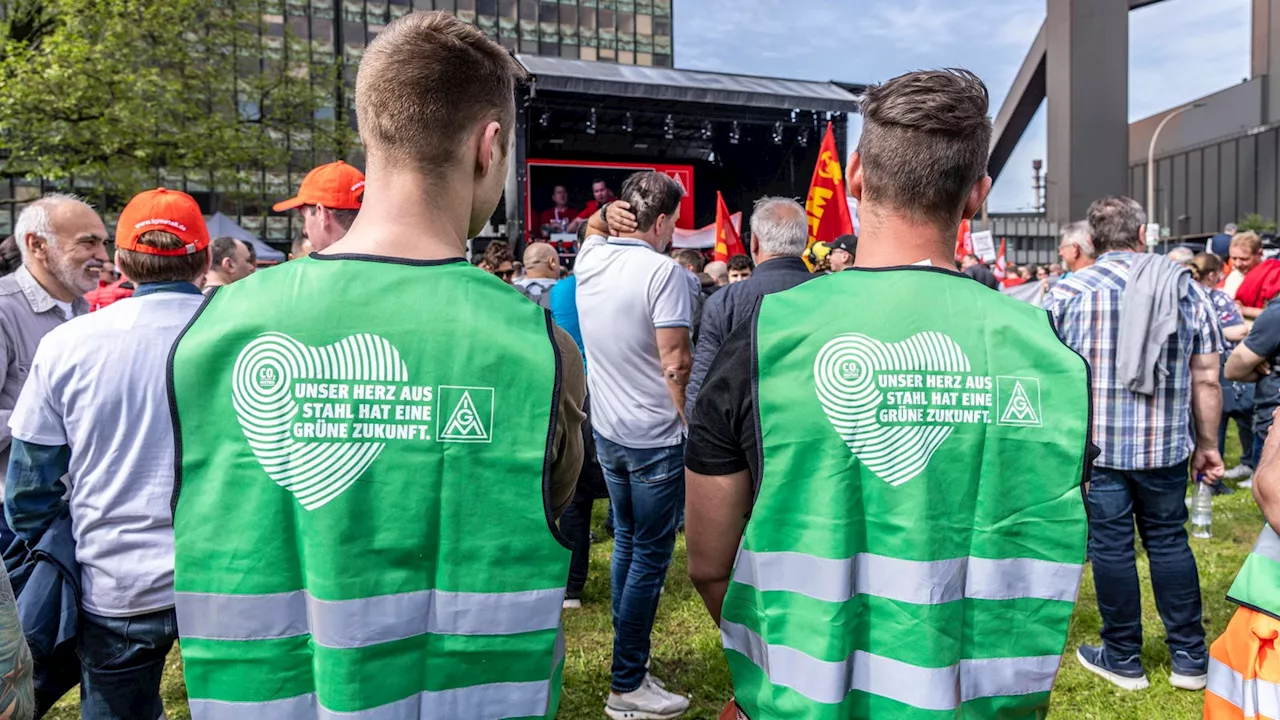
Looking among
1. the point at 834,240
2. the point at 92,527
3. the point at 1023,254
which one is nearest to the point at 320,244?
the point at 92,527

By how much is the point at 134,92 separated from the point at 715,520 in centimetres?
1738

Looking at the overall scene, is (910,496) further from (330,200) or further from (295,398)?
(330,200)

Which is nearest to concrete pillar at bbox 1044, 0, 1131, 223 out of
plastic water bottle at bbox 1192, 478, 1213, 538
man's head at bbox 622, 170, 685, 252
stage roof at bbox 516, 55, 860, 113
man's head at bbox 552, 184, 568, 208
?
stage roof at bbox 516, 55, 860, 113

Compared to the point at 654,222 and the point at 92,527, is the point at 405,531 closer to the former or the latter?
the point at 92,527

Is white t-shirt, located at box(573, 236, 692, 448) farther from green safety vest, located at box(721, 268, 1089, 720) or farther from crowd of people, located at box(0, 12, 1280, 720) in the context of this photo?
green safety vest, located at box(721, 268, 1089, 720)

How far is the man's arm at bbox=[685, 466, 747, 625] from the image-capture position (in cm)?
162

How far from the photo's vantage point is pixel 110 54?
15156 millimetres

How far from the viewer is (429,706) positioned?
4.52 ft

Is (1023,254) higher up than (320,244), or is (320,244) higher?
(1023,254)

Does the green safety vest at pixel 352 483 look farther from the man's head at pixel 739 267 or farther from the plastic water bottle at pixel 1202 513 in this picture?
the man's head at pixel 739 267

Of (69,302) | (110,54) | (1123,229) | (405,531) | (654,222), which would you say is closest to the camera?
(405,531)

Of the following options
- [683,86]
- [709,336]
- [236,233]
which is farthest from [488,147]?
[683,86]

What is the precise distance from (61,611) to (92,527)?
22 centimetres

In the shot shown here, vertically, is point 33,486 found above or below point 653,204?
below
